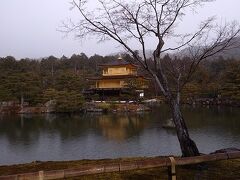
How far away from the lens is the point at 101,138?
60.3 ft

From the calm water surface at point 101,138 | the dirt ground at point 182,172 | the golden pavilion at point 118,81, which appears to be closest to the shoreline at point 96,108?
the golden pavilion at point 118,81

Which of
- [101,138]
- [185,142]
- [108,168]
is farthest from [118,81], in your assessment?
[108,168]

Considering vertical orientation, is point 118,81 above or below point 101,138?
above

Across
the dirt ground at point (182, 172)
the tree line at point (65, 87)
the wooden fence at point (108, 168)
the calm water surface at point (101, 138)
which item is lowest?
the calm water surface at point (101, 138)

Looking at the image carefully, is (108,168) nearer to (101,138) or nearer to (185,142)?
(185,142)

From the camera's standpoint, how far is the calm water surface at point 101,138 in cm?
1445

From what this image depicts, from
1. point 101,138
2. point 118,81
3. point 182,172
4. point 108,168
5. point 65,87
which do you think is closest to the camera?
point 108,168

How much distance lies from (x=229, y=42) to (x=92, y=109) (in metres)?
27.5

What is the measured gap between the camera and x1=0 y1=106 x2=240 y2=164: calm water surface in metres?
14.5

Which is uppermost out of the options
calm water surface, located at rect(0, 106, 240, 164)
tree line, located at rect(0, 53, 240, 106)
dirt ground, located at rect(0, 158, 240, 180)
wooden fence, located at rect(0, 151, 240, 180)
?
tree line, located at rect(0, 53, 240, 106)

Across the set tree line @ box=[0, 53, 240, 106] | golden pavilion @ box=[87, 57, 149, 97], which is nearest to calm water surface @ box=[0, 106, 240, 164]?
tree line @ box=[0, 53, 240, 106]

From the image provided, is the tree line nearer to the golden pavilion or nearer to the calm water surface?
the golden pavilion

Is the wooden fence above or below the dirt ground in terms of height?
above

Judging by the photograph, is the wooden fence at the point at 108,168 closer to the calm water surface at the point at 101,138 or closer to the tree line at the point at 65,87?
the calm water surface at the point at 101,138
